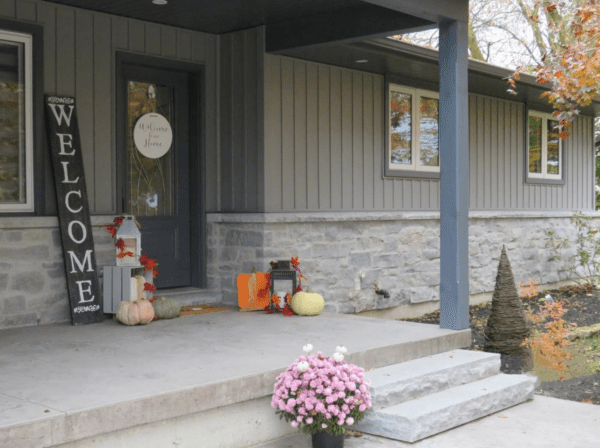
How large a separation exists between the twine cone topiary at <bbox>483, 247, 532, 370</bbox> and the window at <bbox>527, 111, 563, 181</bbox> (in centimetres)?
445

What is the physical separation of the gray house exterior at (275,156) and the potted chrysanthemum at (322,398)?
213 centimetres

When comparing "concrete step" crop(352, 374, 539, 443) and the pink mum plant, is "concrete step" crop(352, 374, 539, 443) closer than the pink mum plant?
No

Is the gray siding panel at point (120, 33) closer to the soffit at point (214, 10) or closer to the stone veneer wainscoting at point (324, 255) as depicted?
the soffit at point (214, 10)

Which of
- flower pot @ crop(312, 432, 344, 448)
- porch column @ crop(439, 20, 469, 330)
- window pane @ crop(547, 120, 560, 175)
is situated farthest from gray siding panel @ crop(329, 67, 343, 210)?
window pane @ crop(547, 120, 560, 175)

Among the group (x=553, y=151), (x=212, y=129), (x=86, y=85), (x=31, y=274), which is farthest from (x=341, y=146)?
(x=553, y=151)

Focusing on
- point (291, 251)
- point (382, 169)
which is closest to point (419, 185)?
point (382, 169)

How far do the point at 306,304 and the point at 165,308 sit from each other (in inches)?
49.7

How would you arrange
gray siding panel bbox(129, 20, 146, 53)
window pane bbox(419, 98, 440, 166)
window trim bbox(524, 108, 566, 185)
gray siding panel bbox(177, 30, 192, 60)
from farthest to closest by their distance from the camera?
window trim bbox(524, 108, 566, 185) → window pane bbox(419, 98, 440, 166) → gray siding panel bbox(177, 30, 192, 60) → gray siding panel bbox(129, 20, 146, 53)

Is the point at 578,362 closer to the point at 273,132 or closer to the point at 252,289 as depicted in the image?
the point at 252,289

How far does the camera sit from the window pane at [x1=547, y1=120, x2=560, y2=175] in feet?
38.6

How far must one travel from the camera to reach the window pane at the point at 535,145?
11.4m

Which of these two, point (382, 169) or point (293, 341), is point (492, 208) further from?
point (293, 341)

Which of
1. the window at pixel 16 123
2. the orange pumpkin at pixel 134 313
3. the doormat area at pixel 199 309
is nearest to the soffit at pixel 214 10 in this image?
the window at pixel 16 123

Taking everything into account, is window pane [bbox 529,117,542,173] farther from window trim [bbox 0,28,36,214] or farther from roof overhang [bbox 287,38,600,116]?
window trim [bbox 0,28,36,214]
